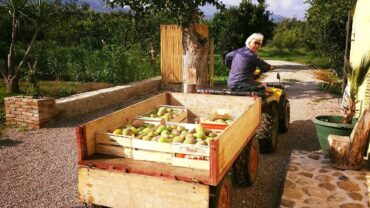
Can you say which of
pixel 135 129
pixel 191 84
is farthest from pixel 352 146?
pixel 135 129

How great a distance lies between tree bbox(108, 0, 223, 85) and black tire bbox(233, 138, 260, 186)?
20.7ft

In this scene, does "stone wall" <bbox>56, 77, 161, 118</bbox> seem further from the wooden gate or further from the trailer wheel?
the trailer wheel

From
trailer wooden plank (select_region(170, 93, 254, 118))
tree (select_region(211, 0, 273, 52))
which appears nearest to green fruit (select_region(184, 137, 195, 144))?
trailer wooden plank (select_region(170, 93, 254, 118))

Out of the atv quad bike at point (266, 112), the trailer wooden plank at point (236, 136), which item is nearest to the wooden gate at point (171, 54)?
the atv quad bike at point (266, 112)

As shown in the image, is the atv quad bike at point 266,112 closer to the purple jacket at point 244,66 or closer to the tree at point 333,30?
the purple jacket at point 244,66

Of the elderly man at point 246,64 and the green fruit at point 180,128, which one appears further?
the elderly man at point 246,64

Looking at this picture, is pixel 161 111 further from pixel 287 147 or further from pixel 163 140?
pixel 287 147

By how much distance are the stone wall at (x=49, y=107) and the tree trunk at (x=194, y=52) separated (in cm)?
265

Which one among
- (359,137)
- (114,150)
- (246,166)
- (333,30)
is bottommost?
(246,166)

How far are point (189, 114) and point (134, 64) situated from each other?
751 cm

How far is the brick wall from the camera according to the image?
8.16m

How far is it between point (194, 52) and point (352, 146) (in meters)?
7.19

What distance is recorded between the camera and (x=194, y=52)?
1201 centimetres

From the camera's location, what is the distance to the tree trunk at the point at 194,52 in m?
11.9
